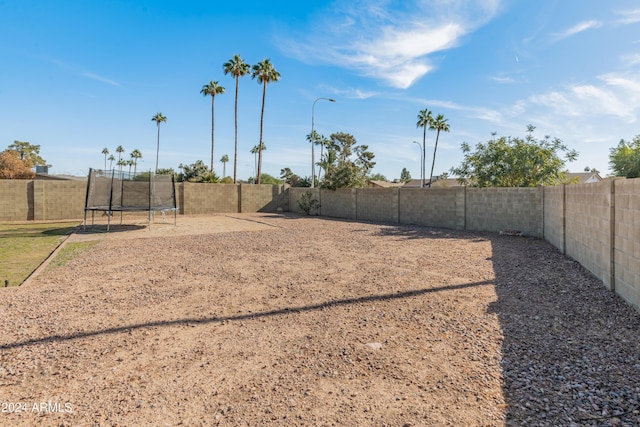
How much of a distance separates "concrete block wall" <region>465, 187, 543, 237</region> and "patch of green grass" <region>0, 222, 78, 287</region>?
14.4m

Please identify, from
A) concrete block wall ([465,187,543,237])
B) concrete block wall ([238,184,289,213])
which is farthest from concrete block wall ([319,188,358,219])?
concrete block wall ([465,187,543,237])

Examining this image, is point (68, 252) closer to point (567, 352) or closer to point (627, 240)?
point (567, 352)

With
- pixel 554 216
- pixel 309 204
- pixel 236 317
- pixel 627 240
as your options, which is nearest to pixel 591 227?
pixel 627 240

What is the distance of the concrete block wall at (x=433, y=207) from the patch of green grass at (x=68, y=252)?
13.2 m

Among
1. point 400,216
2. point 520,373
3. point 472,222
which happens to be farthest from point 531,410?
point 400,216

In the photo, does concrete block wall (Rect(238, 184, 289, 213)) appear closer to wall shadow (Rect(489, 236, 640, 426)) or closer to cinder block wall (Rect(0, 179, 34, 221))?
cinder block wall (Rect(0, 179, 34, 221))

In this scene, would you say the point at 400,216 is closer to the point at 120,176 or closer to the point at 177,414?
the point at 120,176

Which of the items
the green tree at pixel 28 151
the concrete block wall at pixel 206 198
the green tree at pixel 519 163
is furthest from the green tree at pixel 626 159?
the green tree at pixel 28 151

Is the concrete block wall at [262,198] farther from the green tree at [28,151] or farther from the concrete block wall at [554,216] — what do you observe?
the green tree at [28,151]

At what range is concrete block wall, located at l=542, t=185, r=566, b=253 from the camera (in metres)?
8.95

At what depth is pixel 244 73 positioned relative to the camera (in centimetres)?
3058

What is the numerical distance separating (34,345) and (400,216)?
15.8 meters

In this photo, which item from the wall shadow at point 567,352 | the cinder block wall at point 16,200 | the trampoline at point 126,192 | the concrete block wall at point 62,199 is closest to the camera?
the wall shadow at point 567,352

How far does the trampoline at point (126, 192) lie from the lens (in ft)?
45.7
